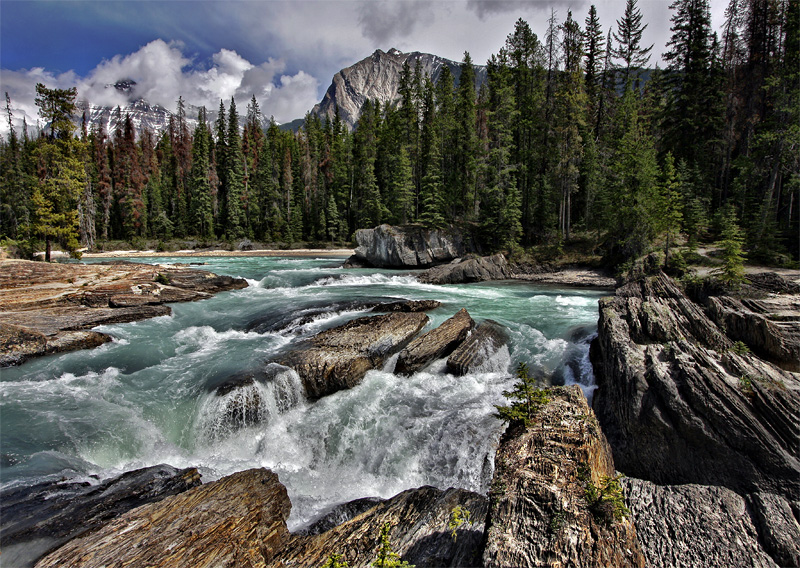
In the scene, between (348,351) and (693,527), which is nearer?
(693,527)

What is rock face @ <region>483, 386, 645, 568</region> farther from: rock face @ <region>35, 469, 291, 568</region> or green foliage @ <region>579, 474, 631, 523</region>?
rock face @ <region>35, 469, 291, 568</region>

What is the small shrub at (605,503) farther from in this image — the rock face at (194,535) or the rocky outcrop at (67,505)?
the rocky outcrop at (67,505)

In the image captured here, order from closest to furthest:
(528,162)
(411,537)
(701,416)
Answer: (411,537), (701,416), (528,162)

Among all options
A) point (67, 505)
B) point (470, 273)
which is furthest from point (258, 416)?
point (470, 273)

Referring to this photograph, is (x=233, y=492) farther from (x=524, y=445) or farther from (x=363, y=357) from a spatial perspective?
(x=363, y=357)

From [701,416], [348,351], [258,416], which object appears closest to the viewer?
[701,416]

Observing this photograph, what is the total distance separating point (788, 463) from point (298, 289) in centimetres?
2169

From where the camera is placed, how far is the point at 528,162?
122 ft

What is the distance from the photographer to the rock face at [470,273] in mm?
27156

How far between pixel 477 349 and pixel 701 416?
5.84 meters

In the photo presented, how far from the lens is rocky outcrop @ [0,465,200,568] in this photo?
4.46 meters

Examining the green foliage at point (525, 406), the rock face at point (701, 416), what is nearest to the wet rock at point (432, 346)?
the rock face at point (701, 416)

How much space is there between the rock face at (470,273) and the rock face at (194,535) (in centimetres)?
2243

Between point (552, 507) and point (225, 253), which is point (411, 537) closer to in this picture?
point (552, 507)
